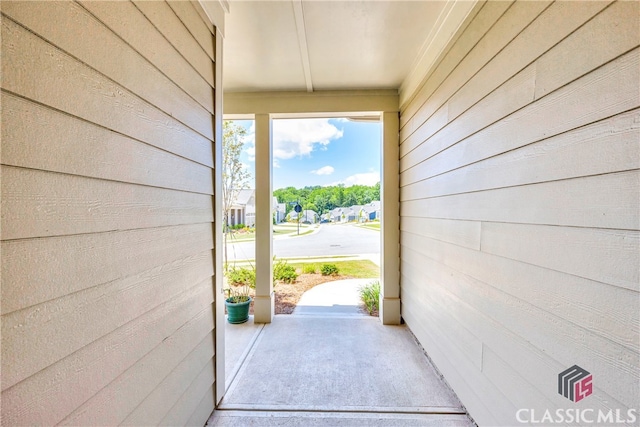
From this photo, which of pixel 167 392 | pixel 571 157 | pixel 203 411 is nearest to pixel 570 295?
pixel 571 157

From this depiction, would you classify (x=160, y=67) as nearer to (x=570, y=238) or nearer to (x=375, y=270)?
(x=570, y=238)

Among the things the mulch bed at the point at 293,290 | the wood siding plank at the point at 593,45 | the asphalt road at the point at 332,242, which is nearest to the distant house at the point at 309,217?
the asphalt road at the point at 332,242

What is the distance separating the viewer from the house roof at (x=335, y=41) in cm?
166

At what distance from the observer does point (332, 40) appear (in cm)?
197

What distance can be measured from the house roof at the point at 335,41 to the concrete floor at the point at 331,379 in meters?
2.39

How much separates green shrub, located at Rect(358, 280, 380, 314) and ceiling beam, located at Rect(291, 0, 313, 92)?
103 inches

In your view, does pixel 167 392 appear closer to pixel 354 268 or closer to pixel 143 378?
pixel 143 378

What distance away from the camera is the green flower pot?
290cm

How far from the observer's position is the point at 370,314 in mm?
3150

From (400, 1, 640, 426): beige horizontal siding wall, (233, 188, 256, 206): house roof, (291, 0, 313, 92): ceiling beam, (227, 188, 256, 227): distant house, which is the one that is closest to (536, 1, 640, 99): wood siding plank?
(400, 1, 640, 426): beige horizontal siding wall

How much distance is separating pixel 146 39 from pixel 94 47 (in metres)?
0.27

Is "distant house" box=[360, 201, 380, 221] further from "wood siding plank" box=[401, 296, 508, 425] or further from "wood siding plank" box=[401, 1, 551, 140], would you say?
"wood siding plank" box=[401, 1, 551, 140]

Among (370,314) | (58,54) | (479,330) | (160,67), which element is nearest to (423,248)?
(479,330)

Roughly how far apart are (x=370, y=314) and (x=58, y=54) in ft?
10.6
